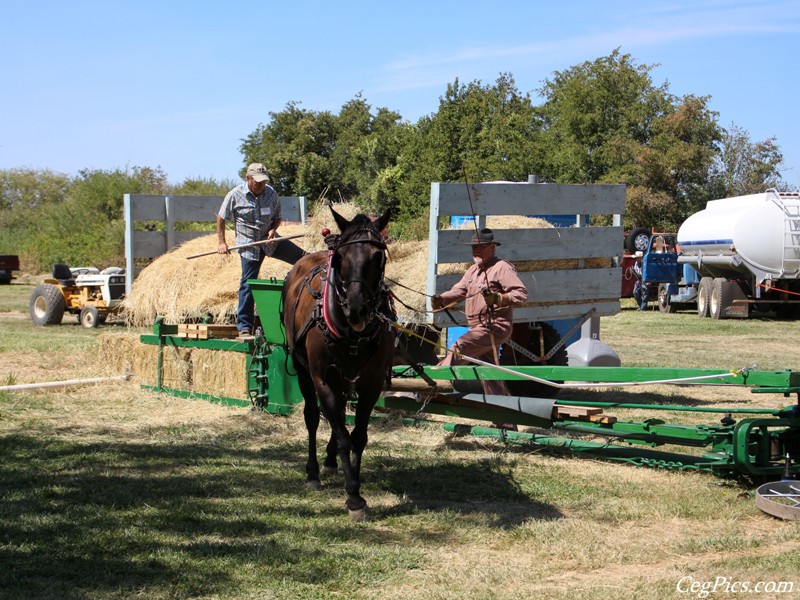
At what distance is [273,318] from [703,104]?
32415mm

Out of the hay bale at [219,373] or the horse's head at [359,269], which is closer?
the horse's head at [359,269]

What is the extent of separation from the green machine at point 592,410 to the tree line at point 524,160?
19671mm

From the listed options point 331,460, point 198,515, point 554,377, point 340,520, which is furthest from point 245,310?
point 340,520

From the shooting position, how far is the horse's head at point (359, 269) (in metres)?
5.43

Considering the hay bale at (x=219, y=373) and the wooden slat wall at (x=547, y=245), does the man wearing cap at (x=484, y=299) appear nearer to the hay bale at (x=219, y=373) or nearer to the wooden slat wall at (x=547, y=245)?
the wooden slat wall at (x=547, y=245)

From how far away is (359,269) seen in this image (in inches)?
214

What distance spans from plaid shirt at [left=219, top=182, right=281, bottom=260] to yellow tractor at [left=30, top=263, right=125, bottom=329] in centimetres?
912

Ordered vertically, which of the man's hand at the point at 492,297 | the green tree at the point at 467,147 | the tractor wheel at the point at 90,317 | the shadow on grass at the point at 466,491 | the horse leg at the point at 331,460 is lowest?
the shadow on grass at the point at 466,491

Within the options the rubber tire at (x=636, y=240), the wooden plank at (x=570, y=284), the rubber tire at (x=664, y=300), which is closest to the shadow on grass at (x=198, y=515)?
the wooden plank at (x=570, y=284)

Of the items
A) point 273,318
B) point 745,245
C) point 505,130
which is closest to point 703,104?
point 505,130

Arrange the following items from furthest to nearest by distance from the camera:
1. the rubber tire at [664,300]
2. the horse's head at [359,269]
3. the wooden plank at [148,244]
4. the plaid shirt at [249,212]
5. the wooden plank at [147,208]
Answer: the rubber tire at [664,300]
the wooden plank at [148,244]
the wooden plank at [147,208]
the plaid shirt at [249,212]
the horse's head at [359,269]

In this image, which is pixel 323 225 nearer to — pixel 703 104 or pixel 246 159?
pixel 703 104

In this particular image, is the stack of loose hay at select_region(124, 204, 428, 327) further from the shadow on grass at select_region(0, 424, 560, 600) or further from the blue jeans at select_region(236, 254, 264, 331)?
the shadow on grass at select_region(0, 424, 560, 600)

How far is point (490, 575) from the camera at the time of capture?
4.61 m
